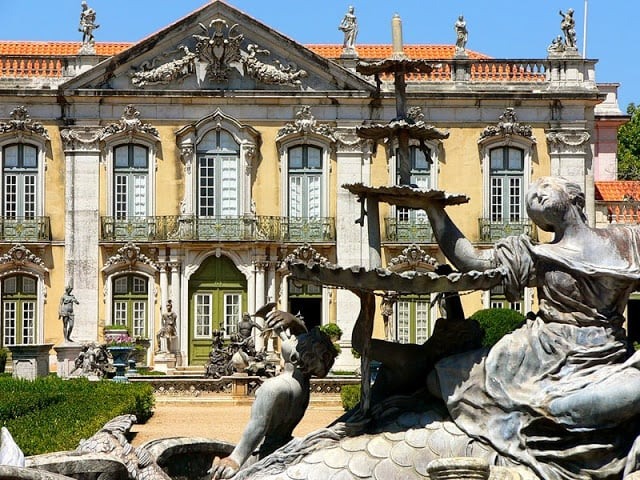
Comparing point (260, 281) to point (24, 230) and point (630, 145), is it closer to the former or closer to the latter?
point (24, 230)

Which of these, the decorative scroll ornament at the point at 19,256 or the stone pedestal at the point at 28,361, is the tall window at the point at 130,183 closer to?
the decorative scroll ornament at the point at 19,256

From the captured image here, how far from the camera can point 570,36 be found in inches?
1326

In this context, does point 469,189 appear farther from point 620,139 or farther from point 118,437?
point 118,437

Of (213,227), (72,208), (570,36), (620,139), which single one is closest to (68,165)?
(72,208)

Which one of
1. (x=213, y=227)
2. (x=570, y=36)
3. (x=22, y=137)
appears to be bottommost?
(x=213, y=227)

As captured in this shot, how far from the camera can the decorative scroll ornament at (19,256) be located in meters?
32.5

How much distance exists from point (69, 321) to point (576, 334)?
85.2 ft

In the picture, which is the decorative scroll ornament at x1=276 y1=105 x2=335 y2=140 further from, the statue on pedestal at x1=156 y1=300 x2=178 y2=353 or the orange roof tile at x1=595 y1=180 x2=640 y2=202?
the orange roof tile at x1=595 y1=180 x2=640 y2=202

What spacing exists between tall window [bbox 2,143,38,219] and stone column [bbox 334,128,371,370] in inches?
268

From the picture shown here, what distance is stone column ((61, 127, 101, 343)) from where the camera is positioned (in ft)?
107

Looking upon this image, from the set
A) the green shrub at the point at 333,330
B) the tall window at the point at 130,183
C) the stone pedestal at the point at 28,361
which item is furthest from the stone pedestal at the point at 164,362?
the stone pedestal at the point at 28,361

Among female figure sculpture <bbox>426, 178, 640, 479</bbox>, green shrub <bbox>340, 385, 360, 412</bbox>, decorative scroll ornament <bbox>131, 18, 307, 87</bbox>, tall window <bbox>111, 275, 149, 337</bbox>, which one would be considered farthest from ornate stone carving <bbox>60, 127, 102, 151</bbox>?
female figure sculpture <bbox>426, 178, 640, 479</bbox>

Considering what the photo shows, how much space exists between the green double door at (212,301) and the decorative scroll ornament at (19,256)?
3.56m

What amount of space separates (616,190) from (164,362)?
1173 cm
